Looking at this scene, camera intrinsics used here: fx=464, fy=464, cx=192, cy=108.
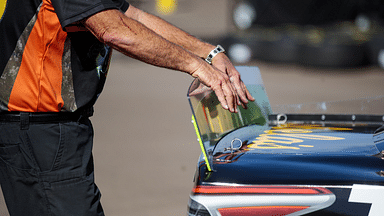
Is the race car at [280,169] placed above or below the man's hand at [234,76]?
below

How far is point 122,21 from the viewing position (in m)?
1.67

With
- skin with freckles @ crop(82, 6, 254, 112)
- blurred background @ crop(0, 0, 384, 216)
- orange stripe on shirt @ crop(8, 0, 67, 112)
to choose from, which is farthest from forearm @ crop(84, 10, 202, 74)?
blurred background @ crop(0, 0, 384, 216)

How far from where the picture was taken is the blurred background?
483 cm

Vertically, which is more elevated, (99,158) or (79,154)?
(79,154)

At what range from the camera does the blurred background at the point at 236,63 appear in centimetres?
483

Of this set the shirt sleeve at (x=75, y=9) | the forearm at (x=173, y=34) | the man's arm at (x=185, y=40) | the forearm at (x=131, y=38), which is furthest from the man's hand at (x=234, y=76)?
the shirt sleeve at (x=75, y=9)

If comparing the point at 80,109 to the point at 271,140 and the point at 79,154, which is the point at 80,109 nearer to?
the point at 79,154

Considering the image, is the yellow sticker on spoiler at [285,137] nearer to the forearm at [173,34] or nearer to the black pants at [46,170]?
the forearm at [173,34]

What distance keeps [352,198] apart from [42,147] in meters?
1.19

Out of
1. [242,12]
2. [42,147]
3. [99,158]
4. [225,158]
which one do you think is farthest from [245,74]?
[242,12]

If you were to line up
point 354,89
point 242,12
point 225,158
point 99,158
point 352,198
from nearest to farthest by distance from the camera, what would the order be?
1. point 352,198
2. point 225,158
3. point 99,158
4. point 354,89
5. point 242,12

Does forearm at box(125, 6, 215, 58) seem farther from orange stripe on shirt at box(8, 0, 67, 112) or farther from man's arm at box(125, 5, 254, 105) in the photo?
orange stripe on shirt at box(8, 0, 67, 112)

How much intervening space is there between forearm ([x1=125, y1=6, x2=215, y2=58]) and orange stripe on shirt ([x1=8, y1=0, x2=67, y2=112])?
0.56 m

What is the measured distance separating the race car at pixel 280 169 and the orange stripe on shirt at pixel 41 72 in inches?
21.8
